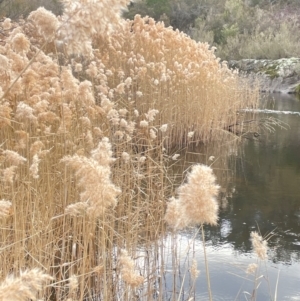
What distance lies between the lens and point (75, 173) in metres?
1.81

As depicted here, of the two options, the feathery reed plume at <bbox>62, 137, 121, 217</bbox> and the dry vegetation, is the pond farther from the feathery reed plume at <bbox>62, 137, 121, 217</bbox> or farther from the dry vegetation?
the feathery reed plume at <bbox>62, 137, 121, 217</bbox>

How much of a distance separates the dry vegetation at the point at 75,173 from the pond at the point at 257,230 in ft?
1.12

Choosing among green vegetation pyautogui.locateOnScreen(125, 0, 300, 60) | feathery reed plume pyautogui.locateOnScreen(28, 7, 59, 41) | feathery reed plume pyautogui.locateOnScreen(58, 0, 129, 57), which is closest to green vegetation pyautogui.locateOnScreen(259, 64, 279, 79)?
green vegetation pyautogui.locateOnScreen(125, 0, 300, 60)

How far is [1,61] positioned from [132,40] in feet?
15.9

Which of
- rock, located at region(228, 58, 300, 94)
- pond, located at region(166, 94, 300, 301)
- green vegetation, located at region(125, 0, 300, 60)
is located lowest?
pond, located at region(166, 94, 300, 301)

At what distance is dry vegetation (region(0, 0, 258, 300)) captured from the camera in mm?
1552

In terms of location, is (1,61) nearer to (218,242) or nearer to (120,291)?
(120,291)

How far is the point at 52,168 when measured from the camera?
112 inches

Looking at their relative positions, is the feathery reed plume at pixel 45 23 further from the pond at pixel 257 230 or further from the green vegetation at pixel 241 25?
the green vegetation at pixel 241 25

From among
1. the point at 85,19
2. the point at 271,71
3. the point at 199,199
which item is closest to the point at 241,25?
the point at 271,71

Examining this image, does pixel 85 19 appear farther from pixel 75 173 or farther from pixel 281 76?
pixel 281 76

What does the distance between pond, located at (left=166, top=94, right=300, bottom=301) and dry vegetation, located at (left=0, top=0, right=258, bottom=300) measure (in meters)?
0.34

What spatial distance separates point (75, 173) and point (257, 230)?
8.04ft

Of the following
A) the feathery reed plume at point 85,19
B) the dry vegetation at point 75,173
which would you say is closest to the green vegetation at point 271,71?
the dry vegetation at point 75,173
